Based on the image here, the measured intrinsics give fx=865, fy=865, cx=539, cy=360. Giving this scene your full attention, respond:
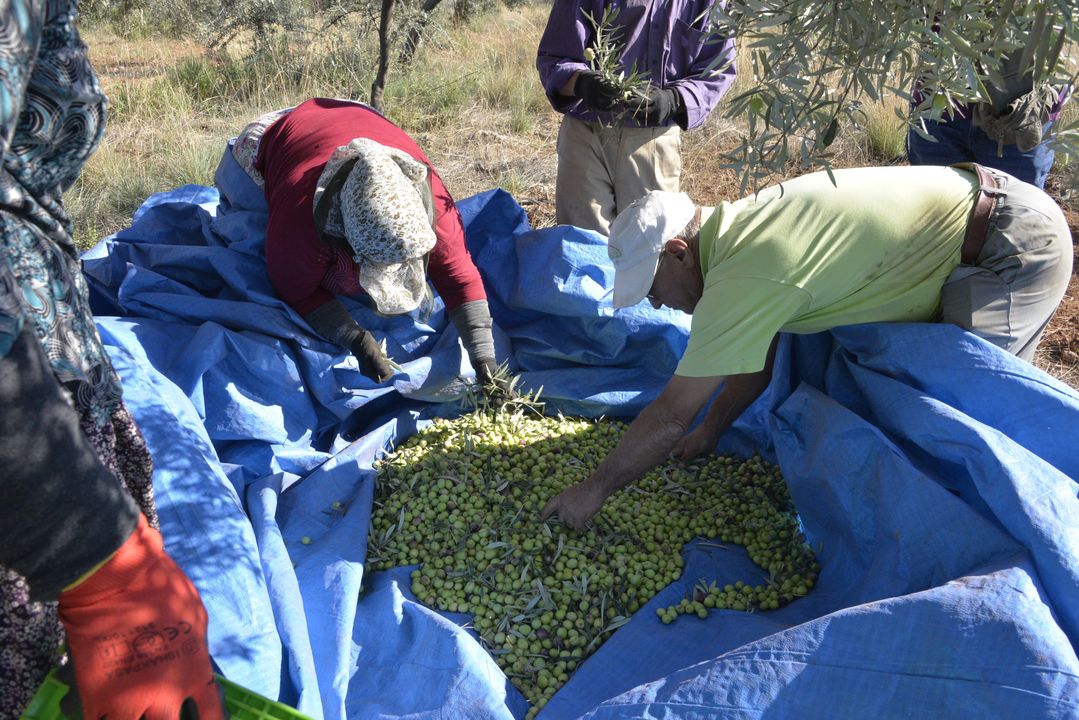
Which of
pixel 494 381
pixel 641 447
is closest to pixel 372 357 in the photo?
pixel 494 381

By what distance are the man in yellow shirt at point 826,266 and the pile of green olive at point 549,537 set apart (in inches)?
6.1

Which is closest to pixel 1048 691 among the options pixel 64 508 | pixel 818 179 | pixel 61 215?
pixel 818 179

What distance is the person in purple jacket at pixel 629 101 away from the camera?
3273 mm

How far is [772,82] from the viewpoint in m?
1.26

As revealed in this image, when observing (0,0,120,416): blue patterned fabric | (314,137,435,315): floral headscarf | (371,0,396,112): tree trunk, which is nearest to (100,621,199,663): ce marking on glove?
(0,0,120,416): blue patterned fabric

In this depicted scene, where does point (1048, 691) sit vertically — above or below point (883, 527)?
above

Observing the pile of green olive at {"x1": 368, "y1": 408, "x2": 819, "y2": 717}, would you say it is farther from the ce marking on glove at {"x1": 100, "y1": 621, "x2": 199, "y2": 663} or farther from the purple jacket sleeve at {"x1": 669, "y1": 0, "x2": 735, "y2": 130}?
the purple jacket sleeve at {"x1": 669, "y1": 0, "x2": 735, "y2": 130}

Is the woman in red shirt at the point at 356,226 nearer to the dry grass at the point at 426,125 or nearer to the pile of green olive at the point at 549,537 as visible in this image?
the pile of green olive at the point at 549,537

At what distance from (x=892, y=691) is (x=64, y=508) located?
4.69ft

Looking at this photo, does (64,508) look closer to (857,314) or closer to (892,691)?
(892,691)

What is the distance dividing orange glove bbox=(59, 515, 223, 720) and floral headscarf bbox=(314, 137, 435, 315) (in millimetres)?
1398

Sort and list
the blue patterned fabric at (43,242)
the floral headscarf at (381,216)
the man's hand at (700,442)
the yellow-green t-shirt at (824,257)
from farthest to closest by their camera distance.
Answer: the man's hand at (700,442) → the floral headscarf at (381,216) → the yellow-green t-shirt at (824,257) → the blue patterned fabric at (43,242)

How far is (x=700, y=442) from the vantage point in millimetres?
2762

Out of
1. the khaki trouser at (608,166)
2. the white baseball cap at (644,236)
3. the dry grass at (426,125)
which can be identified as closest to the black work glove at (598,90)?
the khaki trouser at (608,166)
